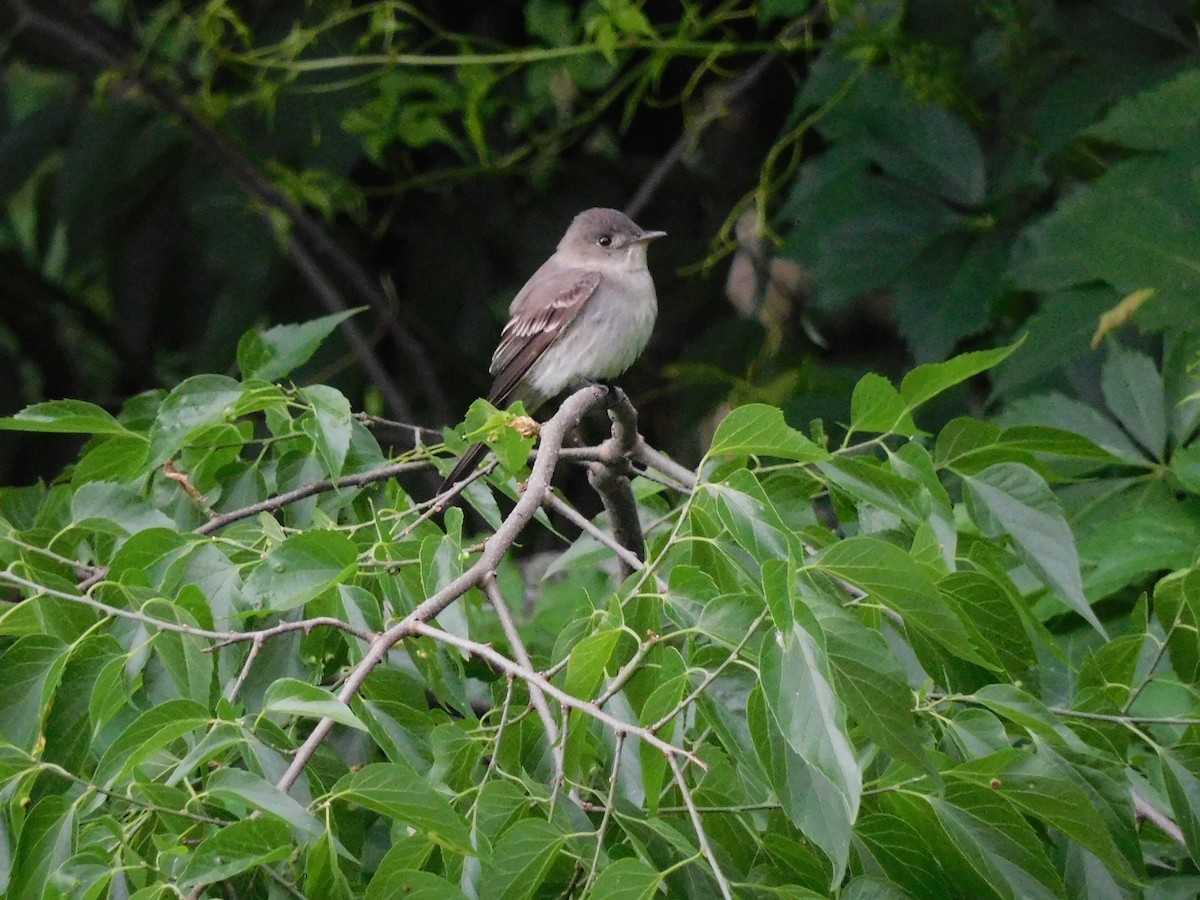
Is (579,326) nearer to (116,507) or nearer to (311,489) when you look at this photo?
(311,489)

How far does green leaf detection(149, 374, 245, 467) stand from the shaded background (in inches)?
82.3

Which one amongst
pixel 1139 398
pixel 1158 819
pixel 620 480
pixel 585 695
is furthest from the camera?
pixel 1139 398

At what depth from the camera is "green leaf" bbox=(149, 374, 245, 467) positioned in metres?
2.06

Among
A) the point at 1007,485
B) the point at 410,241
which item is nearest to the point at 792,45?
the point at 410,241

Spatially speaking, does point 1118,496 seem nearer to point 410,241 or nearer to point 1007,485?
point 1007,485

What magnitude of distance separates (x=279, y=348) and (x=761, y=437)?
3.70ft

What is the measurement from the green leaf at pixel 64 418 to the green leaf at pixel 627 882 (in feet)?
3.51

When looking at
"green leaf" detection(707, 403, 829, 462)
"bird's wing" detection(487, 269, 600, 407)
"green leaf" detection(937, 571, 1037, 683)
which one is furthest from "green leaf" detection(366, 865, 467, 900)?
"bird's wing" detection(487, 269, 600, 407)

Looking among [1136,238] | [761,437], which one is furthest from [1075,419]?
[761,437]

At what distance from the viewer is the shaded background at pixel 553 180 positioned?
4.23 meters

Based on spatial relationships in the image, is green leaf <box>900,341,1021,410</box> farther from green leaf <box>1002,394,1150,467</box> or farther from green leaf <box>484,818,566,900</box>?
green leaf <box>1002,394,1150,467</box>

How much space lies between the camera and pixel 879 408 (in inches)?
78.9

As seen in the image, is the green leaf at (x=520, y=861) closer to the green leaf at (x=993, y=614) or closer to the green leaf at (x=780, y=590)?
the green leaf at (x=780, y=590)

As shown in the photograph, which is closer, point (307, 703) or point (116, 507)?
point (307, 703)
